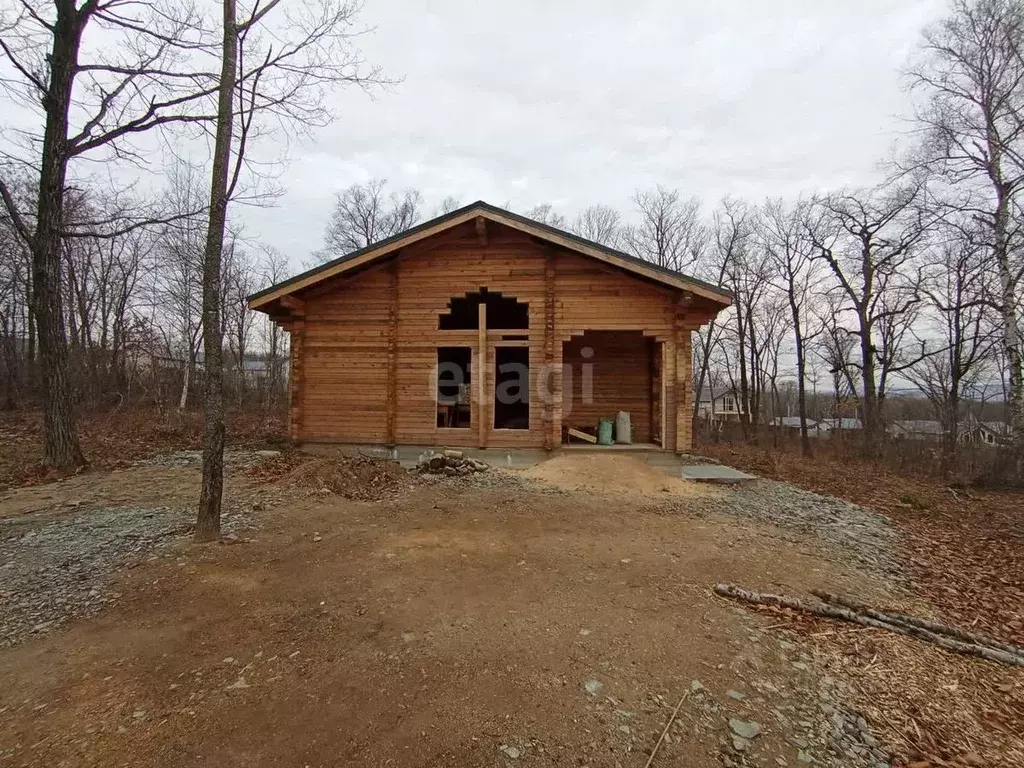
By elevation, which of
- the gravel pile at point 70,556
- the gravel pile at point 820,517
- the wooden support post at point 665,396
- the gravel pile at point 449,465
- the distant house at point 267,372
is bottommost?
the gravel pile at point 820,517

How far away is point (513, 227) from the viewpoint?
32.2 feet

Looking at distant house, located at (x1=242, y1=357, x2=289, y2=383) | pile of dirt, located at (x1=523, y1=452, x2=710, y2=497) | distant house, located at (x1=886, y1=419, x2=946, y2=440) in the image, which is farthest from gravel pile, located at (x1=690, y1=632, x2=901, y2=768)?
distant house, located at (x1=242, y1=357, x2=289, y2=383)

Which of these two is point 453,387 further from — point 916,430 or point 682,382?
point 916,430

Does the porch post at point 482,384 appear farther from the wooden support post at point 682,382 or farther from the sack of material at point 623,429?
the wooden support post at point 682,382

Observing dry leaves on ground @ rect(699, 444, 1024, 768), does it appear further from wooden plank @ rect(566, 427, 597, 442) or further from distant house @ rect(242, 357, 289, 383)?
distant house @ rect(242, 357, 289, 383)

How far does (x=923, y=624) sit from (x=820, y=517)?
12.8 ft

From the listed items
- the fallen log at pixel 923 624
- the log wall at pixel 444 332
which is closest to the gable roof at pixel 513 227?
the log wall at pixel 444 332

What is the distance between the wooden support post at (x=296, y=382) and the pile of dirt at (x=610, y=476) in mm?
5338

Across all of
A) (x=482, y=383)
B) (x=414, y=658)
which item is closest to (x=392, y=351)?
(x=482, y=383)


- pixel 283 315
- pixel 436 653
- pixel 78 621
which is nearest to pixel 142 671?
pixel 78 621

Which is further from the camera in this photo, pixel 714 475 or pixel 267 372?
pixel 267 372

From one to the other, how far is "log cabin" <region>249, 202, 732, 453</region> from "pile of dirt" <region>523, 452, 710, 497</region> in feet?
3.10

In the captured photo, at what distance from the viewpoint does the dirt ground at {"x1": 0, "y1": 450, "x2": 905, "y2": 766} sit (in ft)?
7.49

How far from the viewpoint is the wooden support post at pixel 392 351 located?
34.0ft
